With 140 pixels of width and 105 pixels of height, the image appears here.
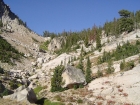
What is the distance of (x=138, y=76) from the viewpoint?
50500mm

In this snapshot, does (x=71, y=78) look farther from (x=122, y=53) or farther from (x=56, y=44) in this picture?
(x=56, y=44)

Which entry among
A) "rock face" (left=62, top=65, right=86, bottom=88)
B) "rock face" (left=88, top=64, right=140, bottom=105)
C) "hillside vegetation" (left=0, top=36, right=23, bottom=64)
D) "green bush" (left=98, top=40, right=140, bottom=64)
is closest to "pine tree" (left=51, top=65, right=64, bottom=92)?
"rock face" (left=62, top=65, right=86, bottom=88)

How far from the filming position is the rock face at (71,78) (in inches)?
2186

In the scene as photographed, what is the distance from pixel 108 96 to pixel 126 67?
1484 cm

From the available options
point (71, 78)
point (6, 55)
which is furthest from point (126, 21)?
point (71, 78)

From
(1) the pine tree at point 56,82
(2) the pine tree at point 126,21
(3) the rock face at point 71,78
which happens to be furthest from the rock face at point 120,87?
(2) the pine tree at point 126,21

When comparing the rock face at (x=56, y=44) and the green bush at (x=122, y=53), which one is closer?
the green bush at (x=122, y=53)

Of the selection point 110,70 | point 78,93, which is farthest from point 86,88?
point 110,70

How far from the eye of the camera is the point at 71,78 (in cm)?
5569

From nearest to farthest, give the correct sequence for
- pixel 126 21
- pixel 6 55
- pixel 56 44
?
pixel 6 55, pixel 126 21, pixel 56 44

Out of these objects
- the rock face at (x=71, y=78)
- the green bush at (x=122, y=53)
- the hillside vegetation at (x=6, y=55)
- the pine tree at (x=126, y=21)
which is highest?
the pine tree at (x=126, y=21)

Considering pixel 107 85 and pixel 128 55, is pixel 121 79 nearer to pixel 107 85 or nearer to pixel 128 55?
pixel 107 85

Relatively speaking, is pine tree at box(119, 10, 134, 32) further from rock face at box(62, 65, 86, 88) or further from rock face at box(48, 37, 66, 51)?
rock face at box(62, 65, 86, 88)

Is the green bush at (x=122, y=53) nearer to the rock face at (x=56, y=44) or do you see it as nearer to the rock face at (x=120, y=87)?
the rock face at (x=120, y=87)
